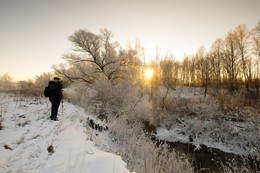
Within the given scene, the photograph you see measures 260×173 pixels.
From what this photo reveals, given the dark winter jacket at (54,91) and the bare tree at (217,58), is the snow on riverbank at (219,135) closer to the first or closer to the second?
the dark winter jacket at (54,91)

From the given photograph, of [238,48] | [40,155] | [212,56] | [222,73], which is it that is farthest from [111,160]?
[222,73]

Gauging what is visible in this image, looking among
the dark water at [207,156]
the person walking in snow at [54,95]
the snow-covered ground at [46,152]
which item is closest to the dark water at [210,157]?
the dark water at [207,156]

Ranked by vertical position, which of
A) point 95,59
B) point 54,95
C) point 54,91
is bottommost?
point 54,95

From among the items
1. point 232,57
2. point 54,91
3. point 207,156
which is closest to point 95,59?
point 54,91

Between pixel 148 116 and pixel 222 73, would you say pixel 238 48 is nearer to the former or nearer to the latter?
pixel 222 73

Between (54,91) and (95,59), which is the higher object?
(95,59)

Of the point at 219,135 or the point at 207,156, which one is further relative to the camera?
the point at 219,135

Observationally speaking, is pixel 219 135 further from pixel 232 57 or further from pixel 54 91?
pixel 232 57

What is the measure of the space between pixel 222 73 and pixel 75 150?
31.2 metres

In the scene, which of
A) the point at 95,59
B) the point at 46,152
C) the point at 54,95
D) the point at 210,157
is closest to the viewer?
the point at 46,152

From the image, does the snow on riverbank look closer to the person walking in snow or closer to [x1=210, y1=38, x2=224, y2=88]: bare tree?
the person walking in snow

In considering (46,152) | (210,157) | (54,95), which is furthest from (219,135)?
(54,95)

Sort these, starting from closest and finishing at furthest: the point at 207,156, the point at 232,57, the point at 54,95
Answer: the point at 54,95, the point at 207,156, the point at 232,57

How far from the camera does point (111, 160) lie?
240 cm
